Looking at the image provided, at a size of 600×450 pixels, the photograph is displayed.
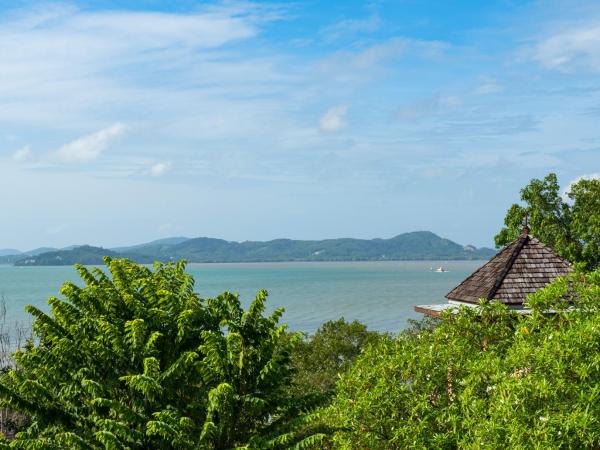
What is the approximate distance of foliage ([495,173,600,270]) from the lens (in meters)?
38.5

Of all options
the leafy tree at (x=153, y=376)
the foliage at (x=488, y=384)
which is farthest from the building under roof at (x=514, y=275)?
the leafy tree at (x=153, y=376)

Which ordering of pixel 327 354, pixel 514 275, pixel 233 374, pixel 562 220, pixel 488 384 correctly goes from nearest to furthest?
pixel 488 384 → pixel 233 374 → pixel 514 275 → pixel 327 354 → pixel 562 220

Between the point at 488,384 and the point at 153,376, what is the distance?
5.51 meters

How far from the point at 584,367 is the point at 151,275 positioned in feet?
29.0

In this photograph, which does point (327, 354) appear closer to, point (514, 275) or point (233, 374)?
point (514, 275)

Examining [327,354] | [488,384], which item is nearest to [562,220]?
[327,354]

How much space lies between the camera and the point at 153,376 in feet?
39.1

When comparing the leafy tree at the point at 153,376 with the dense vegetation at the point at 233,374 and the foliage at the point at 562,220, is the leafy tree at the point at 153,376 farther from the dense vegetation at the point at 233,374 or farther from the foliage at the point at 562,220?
the foliage at the point at 562,220

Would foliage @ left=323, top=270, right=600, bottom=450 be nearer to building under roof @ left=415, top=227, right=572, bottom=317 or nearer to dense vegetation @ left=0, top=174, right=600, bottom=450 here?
dense vegetation @ left=0, top=174, right=600, bottom=450

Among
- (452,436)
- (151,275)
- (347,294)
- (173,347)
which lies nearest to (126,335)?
(173,347)

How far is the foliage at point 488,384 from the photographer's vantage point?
29.0ft

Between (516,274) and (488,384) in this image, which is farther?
(516,274)

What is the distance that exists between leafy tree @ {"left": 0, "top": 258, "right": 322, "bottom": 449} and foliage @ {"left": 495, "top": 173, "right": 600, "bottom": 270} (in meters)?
29.5

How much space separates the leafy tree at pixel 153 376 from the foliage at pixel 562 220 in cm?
2952
